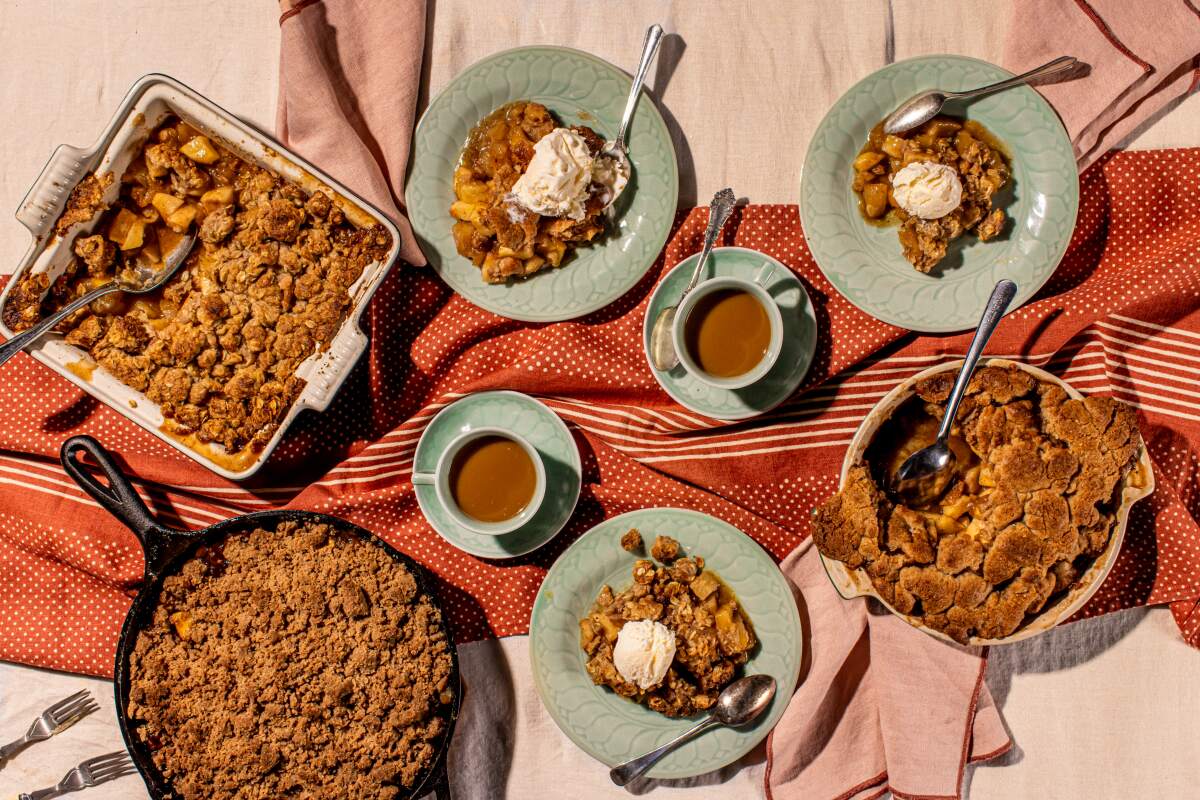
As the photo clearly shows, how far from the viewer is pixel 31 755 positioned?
253cm

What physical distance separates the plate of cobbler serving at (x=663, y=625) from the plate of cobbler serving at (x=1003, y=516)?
0.30m

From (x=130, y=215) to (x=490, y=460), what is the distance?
122cm

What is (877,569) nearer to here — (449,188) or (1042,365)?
(1042,365)

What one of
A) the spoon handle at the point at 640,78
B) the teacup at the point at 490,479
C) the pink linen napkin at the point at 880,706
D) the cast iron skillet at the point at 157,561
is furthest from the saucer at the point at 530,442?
the spoon handle at the point at 640,78

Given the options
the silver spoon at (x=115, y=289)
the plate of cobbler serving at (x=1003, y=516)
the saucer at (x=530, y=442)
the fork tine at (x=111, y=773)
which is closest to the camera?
the plate of cobbler serving at (x=1003, y=516)

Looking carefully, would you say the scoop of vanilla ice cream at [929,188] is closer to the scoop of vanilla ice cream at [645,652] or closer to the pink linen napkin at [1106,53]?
the pink linen napkin at [1106,53]

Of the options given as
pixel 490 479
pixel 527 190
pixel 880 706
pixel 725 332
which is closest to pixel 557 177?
pixel 527 190

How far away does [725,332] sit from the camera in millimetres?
2336

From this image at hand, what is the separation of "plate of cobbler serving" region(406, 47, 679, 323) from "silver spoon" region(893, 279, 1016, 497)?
878mm

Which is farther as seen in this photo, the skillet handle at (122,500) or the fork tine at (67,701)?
the fork tine at (67,701)

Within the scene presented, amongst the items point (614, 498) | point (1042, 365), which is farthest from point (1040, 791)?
point (614, 498)

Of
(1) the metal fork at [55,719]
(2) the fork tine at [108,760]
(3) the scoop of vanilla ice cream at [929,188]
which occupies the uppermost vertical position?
(3) the scoop of vanilla ice cream at [929,188]

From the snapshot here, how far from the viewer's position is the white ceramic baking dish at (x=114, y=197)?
2.21m

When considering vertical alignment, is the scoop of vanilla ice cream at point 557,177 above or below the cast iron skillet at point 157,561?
above
